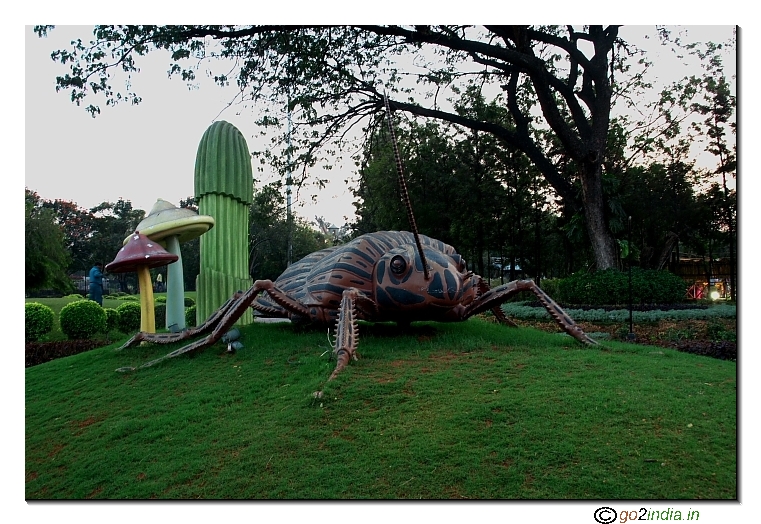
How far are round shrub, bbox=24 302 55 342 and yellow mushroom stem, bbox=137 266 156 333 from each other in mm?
1159

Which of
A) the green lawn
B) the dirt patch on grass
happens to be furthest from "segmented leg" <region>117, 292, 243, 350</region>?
the dirt patch on grass

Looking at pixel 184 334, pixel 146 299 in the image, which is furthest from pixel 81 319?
pixel 184 334

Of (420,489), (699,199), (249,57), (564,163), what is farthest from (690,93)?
(564,163)

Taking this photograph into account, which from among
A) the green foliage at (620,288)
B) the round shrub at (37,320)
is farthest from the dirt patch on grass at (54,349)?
the green foliage at (620,288)

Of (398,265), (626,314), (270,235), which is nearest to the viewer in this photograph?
(398,265)

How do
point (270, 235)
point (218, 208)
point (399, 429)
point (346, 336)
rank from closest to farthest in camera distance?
point (399, 429) → point (346, 336) → point (218, 208) → point (270, 235)

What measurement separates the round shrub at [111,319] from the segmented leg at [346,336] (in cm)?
423

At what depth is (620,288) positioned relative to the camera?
9.74 m

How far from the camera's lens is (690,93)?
23.4ft

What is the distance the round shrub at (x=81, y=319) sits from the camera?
6.75m

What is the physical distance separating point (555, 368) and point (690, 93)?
4787 mm

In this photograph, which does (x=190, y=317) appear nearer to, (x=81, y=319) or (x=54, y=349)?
(x=81, y=319)

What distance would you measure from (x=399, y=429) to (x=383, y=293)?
6.18 ft
